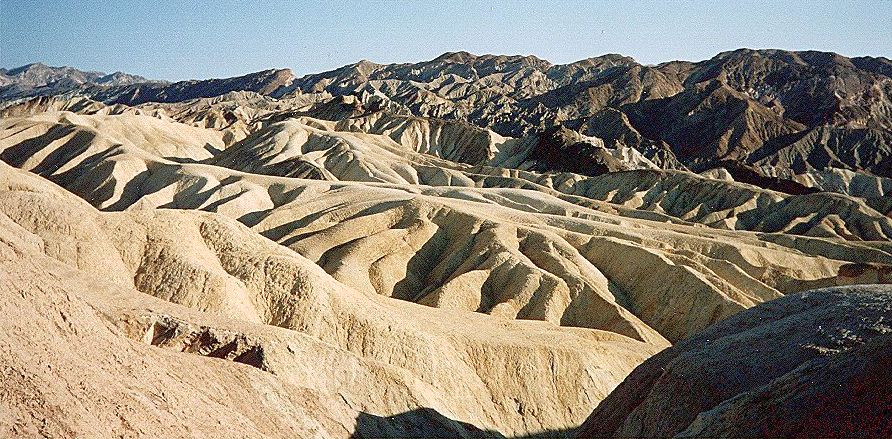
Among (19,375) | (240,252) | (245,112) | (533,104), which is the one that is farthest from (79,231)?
(533,104)

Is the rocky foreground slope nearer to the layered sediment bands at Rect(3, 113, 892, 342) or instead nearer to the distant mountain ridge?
the layered sediment bands at Rect(3, 113, 892, 342)

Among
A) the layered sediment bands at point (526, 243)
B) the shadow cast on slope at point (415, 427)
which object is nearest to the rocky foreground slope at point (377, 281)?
the shadow cast on slope at point (415, 427)

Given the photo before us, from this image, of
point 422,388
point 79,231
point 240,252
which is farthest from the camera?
point 240,252

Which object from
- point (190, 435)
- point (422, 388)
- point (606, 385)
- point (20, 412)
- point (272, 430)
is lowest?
point (606, 385)

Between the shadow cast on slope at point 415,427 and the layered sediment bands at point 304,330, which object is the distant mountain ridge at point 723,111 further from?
the shadow cast on slope at point 415,427

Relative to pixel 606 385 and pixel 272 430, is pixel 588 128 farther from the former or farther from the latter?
pixel 272 430

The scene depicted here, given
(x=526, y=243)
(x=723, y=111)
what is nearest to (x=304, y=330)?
(x=526, y=243)
